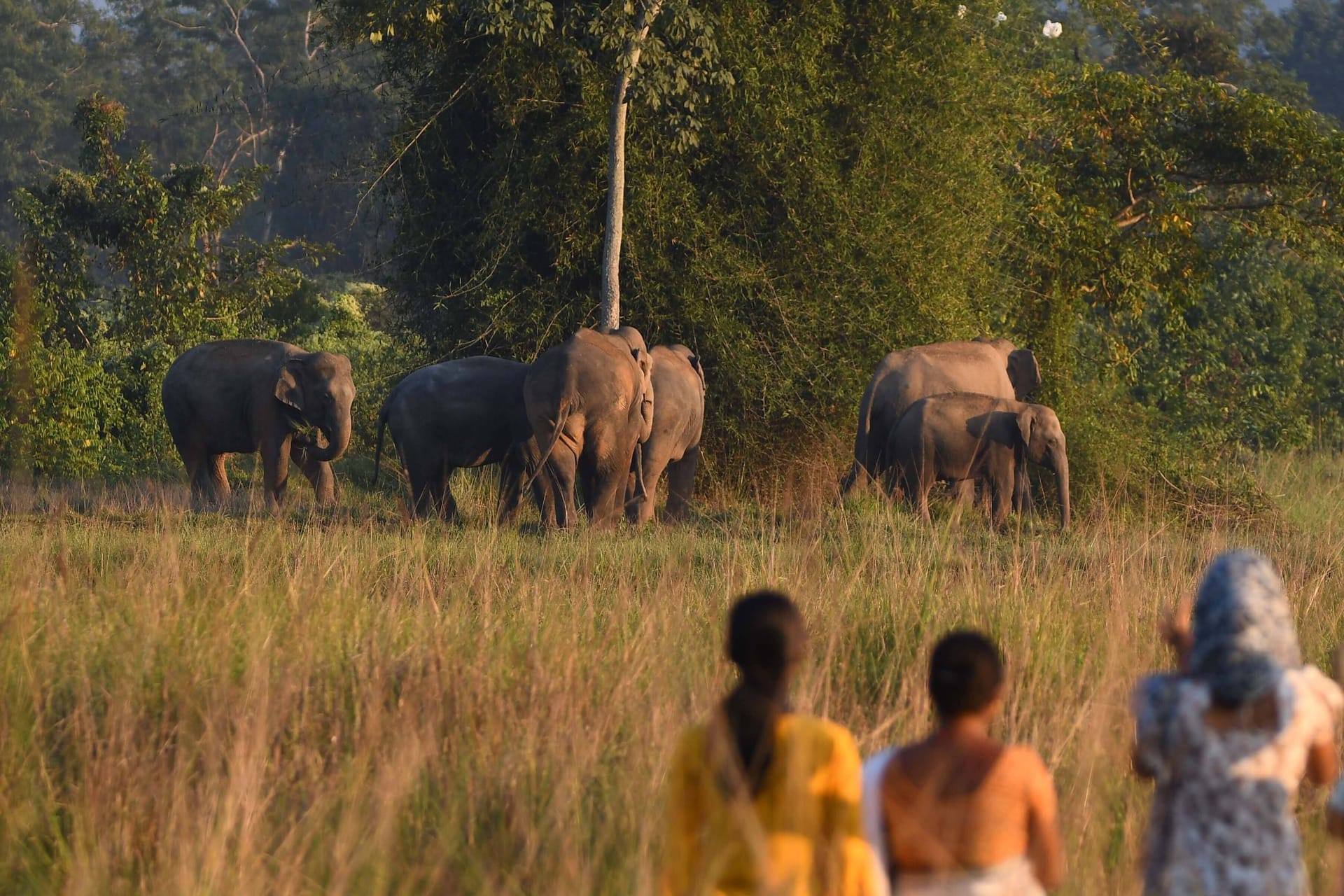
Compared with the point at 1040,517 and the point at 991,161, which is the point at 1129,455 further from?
the point at 991,161

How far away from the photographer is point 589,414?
13.3 metres

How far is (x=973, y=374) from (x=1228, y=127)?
5.07 m

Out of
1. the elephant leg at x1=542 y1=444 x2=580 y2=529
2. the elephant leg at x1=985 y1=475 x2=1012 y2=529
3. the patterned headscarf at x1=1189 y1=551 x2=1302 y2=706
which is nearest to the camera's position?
the patterned headscarf at x1=1189 y1=551 x2=1302 y2=706

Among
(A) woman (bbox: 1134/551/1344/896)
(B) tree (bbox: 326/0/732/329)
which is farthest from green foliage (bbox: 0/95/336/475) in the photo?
(A) woman (bbox: 1134/551/1344/896)

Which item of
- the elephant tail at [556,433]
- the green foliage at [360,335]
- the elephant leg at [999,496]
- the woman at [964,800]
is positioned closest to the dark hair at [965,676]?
the woman at [964,800]

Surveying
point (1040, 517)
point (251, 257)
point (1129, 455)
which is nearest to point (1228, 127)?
point (1129, 455)

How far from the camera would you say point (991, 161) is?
58.2 feet

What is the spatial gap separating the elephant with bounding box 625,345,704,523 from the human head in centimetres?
1085

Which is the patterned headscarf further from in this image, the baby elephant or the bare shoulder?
the baby elephant

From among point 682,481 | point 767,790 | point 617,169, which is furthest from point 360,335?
point 767,790

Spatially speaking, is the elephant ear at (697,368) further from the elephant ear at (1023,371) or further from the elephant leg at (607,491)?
the elephant ear at (1023,371)

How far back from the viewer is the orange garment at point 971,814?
126 inches

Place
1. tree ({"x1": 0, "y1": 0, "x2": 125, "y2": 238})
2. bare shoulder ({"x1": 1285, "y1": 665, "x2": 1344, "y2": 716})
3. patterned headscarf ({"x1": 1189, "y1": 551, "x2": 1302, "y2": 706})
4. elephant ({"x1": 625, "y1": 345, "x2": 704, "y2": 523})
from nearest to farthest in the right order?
patterned headscarf ({"x1": 1189, "y1": 551, "x2": 1302, "y2": 706})
bare shoulder ({"x1": 1285, "y1": 665, "x2": 1344, "y2": 716})
elephant ({"x1": 625, "y1": 345, "x2": 704, "y2": 523})
tree ({"x1": 0, "y1": 0, "x2": 125, "y2": 238})

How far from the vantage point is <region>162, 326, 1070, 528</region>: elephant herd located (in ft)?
43.9
